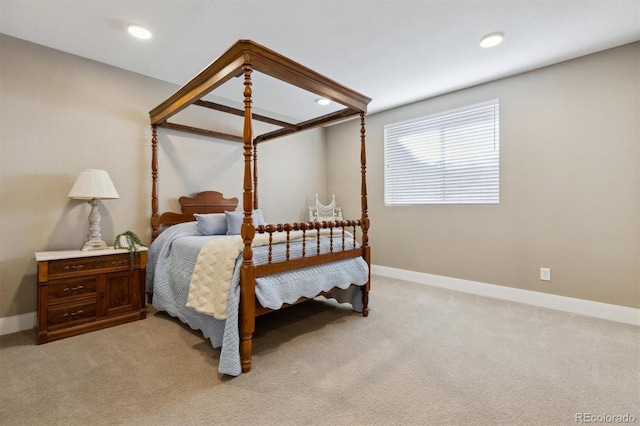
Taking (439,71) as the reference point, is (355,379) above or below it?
below

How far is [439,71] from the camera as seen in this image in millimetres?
3100

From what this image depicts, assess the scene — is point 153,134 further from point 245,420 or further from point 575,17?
point 575,17

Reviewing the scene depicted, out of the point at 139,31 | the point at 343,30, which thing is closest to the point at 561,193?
the point at 343,30

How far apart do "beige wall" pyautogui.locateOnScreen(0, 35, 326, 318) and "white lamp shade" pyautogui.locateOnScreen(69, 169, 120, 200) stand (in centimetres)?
32

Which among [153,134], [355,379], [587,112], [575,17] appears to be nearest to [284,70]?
[153,134]

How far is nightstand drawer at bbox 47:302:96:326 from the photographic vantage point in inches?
89.4

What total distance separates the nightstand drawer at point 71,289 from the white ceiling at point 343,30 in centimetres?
200

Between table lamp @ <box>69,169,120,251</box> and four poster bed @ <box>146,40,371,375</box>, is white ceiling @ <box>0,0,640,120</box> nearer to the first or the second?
four poster bed @ <box>146,40,371,375</box>

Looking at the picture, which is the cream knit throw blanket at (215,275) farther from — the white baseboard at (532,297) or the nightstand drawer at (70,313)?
the white baseboard at (532,297)

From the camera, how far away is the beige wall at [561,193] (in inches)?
103

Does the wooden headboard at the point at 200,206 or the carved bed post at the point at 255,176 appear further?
the carved bed post at the point at 255,176

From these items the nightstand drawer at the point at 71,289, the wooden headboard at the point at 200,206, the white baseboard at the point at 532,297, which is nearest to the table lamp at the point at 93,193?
the nightstand drawer at the point at 71,289

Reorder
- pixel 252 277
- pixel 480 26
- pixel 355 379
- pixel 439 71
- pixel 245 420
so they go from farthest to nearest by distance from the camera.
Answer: pixel 439 71
pixel 480 26
pixel 252 277
pixel 355 379
pixel 245 420

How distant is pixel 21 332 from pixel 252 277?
2174 mm
